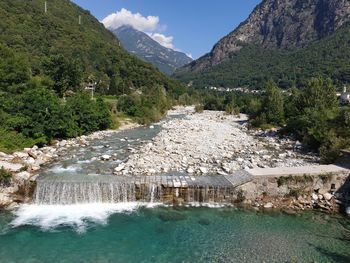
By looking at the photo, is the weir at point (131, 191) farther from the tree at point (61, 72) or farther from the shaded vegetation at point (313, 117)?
the tree at point (61, 72)

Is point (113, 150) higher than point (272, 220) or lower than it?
higher

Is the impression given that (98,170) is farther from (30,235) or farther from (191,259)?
(191,259)

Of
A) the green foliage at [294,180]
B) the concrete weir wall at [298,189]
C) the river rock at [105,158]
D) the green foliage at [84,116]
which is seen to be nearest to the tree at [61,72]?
the green foliage at [84,116]

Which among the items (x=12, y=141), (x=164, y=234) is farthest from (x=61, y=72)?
(x=164, y=234)

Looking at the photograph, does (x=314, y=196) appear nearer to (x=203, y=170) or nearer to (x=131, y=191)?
(x=203, y=170)

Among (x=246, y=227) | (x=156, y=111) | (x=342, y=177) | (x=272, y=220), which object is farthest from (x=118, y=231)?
(x=156, y=111)

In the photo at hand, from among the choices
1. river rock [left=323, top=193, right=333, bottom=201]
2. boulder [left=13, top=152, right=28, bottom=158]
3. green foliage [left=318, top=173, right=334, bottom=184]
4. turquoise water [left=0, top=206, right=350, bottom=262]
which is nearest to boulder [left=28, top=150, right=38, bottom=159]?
boulder [left=13, top=152, right=28, bottom=158]

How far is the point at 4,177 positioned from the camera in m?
18.9

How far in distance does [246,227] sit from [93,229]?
738 cm

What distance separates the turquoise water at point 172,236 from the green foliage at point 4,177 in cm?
242

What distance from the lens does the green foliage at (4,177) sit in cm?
1888

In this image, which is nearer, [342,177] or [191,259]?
[191,259]

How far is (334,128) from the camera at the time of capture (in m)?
29.4

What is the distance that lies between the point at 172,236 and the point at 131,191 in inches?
188
